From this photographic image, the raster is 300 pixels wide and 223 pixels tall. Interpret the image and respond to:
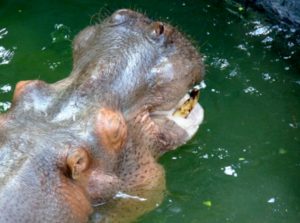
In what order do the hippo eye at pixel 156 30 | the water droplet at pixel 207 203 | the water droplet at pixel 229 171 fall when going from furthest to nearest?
the water droplet at pixel 229 171 → the water droplet at pixel 207 203 → the hippo eye at pixel 156 30

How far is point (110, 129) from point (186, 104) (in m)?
1.05

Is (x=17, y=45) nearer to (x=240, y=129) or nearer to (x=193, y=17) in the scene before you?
(x=193, y=17)

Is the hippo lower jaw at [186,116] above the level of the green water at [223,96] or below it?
above

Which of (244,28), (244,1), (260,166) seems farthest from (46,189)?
(244,1)

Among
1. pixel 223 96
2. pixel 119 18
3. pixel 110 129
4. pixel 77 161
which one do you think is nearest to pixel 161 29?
pixel 119 18

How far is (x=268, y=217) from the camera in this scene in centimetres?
446

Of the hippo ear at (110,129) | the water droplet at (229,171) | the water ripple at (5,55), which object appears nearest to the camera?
the hippo ear at (110,129)

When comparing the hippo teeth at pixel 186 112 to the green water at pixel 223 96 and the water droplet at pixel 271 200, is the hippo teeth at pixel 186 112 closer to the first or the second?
the green water at pixel 223 96

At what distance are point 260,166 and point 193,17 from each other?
2649 millimetres

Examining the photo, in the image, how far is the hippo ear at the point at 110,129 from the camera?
3551mm

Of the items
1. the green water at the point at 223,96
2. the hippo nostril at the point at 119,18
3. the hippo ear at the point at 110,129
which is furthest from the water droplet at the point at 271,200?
the hippo nostril at the point at 119,18

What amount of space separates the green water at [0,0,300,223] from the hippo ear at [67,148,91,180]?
0.89m

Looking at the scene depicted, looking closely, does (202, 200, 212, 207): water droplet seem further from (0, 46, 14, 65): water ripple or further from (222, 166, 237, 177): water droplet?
(0, 46, 14, 65): water ripple

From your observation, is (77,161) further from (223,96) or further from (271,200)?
(223,96)
